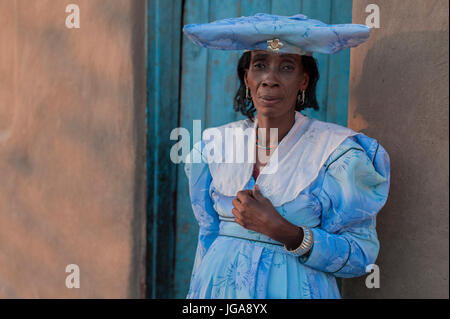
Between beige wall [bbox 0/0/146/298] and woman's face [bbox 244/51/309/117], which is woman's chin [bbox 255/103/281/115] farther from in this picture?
beige wall [bbox 0/0/146/298]

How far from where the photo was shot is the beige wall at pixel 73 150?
2.97m

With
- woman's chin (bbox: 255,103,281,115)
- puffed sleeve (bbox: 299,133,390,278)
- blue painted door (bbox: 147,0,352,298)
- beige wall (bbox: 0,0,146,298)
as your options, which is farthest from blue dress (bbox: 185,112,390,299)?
beige wall (bbox: 0,0,146,298)

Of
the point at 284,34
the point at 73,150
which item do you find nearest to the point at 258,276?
the point at 284,34

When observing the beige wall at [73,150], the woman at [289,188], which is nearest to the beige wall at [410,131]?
the woman at [289,188]

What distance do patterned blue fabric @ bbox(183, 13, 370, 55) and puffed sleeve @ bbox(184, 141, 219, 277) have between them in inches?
21.2

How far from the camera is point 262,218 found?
190 centimetres

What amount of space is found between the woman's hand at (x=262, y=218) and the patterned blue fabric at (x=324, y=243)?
8 cm

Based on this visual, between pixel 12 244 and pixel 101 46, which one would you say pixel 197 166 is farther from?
pixel 12 244

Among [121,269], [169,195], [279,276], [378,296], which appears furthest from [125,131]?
[378,296]

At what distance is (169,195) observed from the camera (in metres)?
3.08

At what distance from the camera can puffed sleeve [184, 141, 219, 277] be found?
90.6 inches

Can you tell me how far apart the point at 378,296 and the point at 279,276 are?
1.85 ft
